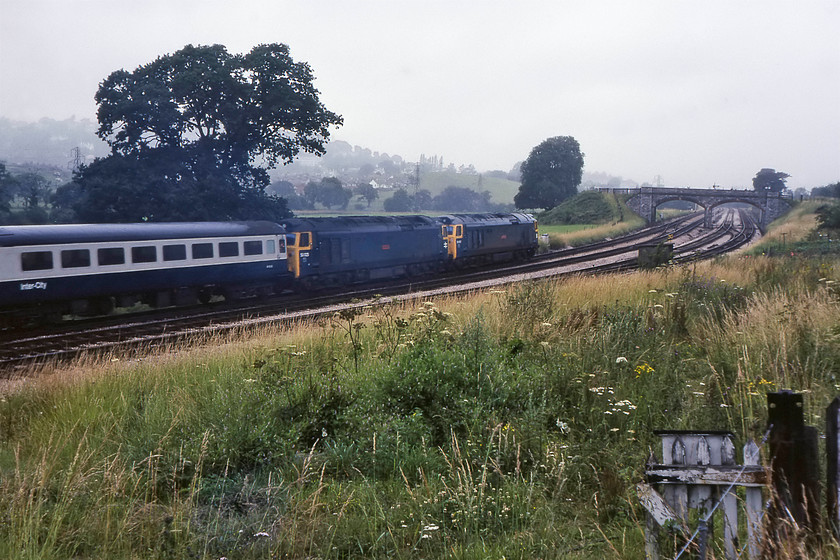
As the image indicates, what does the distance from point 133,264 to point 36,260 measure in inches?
104

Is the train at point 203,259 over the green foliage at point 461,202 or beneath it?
beneath

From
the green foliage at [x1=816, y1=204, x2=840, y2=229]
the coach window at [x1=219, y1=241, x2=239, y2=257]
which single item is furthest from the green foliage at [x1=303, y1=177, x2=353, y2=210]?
the coach window at [x1=219, y1=241, x2=239, y2=257]

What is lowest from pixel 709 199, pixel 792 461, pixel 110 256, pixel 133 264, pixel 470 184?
pixel 792 461

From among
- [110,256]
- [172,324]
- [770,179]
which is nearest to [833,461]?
[172,324]

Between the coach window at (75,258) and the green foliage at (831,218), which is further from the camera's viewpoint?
the green foliage at (831,218)

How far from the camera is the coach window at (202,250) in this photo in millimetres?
19531

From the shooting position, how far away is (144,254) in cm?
1820

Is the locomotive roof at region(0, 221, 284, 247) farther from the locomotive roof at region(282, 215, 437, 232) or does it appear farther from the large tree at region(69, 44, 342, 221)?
the large tree at region(69, 44, 342, 221)

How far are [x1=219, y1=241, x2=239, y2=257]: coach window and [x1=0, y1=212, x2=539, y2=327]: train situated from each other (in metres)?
0.03

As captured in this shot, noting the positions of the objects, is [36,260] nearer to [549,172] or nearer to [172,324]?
[172,324]


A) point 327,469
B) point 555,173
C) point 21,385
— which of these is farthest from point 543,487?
point 555,173

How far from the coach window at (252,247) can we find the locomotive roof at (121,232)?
1.07 feet

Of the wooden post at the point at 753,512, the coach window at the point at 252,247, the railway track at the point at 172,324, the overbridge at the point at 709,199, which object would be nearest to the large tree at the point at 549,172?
the overbridge at the point at 709,199

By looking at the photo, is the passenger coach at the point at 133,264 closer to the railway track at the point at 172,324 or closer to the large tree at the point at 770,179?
the railway track at the point at 172,324
